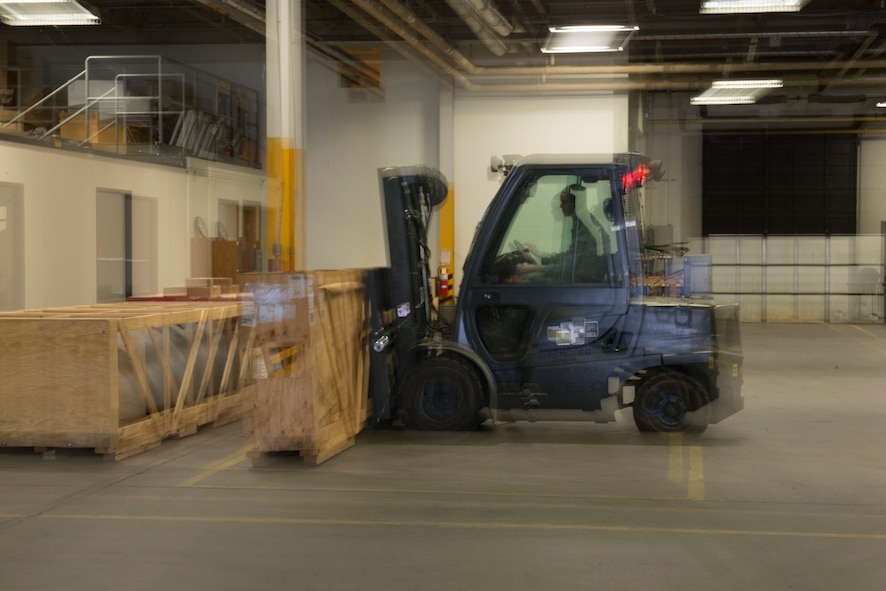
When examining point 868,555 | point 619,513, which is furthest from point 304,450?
point 868,555

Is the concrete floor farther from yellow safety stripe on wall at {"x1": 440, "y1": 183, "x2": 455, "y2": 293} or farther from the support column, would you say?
the support column

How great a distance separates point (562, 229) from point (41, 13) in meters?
7.30

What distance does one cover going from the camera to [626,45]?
9117 millimetres

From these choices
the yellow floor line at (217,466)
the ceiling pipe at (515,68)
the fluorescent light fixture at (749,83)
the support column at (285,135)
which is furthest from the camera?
the fluorescent light fixture at (749,83)

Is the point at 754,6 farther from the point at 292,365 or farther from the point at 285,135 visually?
the point at 292,365

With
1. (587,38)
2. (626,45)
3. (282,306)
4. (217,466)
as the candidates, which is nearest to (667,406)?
(282,306)

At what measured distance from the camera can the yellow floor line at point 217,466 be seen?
5836 mm

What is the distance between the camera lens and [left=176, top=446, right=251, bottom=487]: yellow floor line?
584cm

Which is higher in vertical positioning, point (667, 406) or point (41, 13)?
point (41, 13)

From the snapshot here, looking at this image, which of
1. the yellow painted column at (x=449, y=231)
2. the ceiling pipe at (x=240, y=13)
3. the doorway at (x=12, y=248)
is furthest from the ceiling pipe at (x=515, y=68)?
the doorway at (x=12, y=248)

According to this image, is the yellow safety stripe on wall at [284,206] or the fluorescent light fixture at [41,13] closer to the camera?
the yellow safety stripe on wall at [284,206]

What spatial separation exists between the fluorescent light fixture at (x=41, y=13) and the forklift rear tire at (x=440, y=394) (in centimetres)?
654

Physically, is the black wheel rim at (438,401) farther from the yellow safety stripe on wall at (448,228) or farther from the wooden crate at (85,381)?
the wooden crate at (85,381)

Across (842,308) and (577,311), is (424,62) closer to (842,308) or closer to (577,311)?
(577,311)
